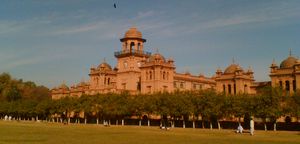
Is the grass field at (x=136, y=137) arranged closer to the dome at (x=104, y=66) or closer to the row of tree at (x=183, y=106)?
the row of tree at (x=183, y=106)

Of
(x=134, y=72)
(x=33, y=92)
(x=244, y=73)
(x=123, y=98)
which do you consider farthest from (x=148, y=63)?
(x=33, y=92)

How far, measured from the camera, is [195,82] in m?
104

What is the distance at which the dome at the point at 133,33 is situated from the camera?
98819mm

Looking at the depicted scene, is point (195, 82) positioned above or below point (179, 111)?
above

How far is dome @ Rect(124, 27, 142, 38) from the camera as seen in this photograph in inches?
3891

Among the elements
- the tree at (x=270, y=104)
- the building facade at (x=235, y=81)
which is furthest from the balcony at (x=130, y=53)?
the tree at (x=270, y=104)

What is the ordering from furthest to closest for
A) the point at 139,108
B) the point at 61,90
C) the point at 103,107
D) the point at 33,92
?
the point at 33,92 → the point at 61,90 → the point at 103,107 → the point at 139,108

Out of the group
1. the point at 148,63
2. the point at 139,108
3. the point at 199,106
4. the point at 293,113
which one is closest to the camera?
A: the point at 293,113

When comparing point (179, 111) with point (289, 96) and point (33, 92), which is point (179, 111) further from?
point (33, 92)

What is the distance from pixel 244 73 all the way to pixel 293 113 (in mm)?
30134

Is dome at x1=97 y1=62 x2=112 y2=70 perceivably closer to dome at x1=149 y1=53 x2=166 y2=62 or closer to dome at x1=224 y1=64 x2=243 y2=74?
dome at x1=149 y1=53 x2=166 y2=62

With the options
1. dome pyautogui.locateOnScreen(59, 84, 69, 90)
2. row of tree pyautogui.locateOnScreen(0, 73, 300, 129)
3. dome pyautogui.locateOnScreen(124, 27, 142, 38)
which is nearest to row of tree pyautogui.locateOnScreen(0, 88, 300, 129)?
row of tree pyautogui.locateOnScreen(0, 73, 300, 129)

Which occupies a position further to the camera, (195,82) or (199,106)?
(195,82)

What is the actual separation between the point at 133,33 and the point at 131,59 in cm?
657
